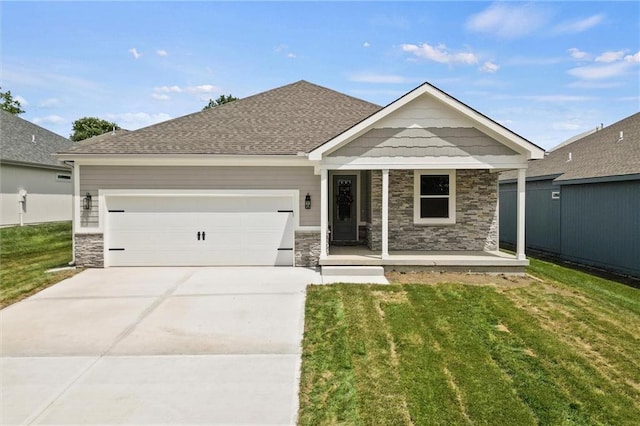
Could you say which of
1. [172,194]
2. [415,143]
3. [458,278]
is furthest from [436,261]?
[172,194]

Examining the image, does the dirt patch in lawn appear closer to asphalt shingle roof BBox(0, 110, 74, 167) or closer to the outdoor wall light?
the outdoor wall light

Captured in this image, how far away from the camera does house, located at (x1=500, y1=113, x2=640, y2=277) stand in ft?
33.4

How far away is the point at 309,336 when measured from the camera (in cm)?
570

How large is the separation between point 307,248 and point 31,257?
9.14 m

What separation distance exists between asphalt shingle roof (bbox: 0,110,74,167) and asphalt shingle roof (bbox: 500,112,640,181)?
1955 cm

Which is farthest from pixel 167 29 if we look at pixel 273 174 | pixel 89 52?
pixel 273 174

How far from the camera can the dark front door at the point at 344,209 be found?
12.1 metres

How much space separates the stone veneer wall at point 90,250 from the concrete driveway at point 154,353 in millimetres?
1693

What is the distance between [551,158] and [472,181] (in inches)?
305

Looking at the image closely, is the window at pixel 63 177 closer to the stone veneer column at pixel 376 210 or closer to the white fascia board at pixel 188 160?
the white fascia board at pixel 188 160

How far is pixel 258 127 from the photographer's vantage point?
11.6 m

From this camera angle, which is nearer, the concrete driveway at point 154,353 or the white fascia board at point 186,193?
the concrete driveway at point 154,353

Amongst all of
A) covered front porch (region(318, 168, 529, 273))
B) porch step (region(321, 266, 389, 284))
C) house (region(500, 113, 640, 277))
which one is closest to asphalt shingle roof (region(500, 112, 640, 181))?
house (region(500, 113, 640, 277))

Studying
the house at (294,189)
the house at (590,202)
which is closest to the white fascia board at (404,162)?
the house at (294,189)
